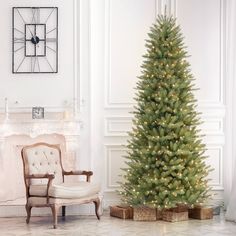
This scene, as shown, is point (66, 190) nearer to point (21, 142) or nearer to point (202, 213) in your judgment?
point (21, 142)

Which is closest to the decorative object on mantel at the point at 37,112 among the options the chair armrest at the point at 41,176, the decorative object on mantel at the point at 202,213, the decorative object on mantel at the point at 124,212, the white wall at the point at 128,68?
the white wall at the point at 128,68

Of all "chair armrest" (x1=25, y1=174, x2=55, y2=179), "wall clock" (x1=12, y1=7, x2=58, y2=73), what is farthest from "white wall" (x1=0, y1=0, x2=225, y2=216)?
"chair armrest" (x1=25, y1=174, x2=55, y2=179)

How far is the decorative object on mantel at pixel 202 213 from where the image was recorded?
773 centimetres

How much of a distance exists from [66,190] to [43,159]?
2.53 ft

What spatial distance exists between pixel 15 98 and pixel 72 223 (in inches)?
73.1

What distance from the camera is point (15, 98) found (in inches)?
320

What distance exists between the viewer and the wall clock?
8141mm

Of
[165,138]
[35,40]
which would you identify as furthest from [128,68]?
[165,138]

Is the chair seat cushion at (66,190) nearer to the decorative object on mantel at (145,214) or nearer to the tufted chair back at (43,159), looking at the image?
the tufted chair back at (43,159)

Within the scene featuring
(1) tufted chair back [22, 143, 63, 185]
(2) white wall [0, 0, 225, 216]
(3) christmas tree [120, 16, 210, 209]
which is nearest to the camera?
(3) christmas tree [120, 16, 210, 209]

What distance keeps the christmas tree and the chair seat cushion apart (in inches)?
20.9

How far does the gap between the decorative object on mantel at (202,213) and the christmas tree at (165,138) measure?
0.57 feet

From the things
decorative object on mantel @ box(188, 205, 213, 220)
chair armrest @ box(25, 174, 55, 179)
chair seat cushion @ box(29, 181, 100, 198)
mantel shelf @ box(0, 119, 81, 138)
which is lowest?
decorative object on mantel @ box(188, 205, 213, 220)

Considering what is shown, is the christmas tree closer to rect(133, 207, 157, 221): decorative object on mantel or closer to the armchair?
rect(133, 207, 157, 221): decorative object on mantel
